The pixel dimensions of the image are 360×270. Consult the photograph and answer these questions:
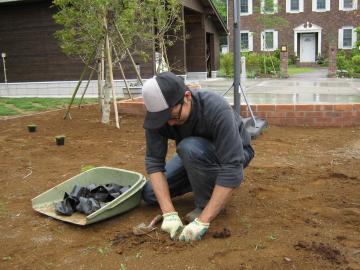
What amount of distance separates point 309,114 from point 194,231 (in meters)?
4.44

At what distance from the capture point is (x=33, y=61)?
13.3 m

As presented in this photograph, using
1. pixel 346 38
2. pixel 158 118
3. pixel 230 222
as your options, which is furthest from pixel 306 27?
pixel 158 118

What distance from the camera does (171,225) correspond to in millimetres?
2576

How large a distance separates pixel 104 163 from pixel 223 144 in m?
2.30

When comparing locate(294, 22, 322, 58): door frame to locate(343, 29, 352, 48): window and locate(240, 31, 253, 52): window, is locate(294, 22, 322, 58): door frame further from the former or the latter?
locate(240, 31, 253, 52): window

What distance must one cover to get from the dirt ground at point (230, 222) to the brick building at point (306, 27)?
2642 centimetres

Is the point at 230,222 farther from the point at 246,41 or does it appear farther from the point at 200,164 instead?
the point at 246,41

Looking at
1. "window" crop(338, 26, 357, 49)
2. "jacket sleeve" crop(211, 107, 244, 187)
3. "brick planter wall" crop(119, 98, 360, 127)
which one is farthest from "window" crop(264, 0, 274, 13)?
"jacket sleeve" crop(211, 107, 244, 187)

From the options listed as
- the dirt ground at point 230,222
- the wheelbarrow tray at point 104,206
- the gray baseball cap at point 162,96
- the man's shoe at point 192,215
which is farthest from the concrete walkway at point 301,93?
the gray baseball cap at point 162,96

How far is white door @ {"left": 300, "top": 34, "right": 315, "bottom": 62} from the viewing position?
32344 mm

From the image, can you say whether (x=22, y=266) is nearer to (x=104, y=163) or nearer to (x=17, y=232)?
(x=17, y=232)

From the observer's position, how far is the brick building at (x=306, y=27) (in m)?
30.5

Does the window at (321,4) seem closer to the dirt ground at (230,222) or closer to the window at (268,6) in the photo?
the window at (268,6)

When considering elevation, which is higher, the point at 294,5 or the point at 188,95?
the point at 294,5
